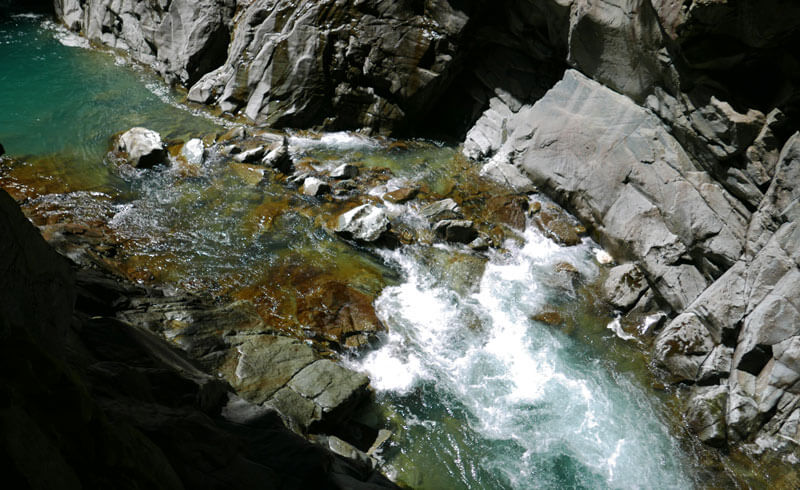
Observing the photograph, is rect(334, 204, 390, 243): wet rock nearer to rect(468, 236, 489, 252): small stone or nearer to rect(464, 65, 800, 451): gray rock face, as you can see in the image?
rect(468, 236, 489, 252): small stone

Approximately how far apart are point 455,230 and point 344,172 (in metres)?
4.01

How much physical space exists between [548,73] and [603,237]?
6.14 metres

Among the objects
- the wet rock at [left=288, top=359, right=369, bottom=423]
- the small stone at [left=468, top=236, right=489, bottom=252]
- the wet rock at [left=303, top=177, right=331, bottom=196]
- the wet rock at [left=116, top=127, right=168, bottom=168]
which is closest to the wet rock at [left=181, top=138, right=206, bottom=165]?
the wet rock at [left=116, top=127, right=168, bottom=168]

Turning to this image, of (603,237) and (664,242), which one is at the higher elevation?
(664,242)

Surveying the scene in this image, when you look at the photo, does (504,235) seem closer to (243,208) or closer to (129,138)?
(243,208)

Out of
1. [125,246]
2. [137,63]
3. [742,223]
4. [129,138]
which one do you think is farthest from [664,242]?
[137,63]

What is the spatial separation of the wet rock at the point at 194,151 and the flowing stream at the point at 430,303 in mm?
425

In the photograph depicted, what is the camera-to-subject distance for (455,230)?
11820 millimetres

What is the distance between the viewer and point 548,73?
605 inches

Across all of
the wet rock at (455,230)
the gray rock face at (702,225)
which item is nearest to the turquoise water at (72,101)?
the wet rock at (455,230)

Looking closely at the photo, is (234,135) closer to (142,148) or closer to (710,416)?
(142,148)

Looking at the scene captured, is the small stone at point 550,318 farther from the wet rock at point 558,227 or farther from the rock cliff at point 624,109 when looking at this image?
the wet rock at point 558,227

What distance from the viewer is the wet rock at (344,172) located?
13.8 meters

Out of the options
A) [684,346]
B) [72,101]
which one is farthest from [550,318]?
[72,101]
